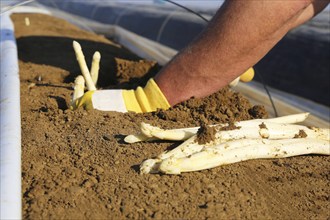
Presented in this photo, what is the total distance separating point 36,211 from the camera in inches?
39.9

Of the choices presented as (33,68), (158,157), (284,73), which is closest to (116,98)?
(158,157)

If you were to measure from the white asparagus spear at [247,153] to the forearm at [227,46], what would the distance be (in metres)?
0.38

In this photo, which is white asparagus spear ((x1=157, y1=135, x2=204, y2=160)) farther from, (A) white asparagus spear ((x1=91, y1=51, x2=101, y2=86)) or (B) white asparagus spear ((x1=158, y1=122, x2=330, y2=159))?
(A) white asparagus spear ((x1=91, y1=51, x2=101, y2=86))

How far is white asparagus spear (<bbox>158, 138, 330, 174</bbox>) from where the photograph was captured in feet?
3.84

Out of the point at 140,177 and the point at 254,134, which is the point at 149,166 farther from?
the point at 254,134

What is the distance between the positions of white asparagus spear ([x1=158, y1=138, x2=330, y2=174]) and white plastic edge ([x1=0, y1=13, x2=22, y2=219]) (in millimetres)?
380

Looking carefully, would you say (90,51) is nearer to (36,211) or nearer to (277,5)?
(277,5)

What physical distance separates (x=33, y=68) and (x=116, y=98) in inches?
39.3

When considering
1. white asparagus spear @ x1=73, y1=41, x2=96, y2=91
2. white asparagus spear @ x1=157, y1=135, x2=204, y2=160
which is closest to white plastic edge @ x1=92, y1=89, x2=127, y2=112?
white asparagus spear @ x1=73, y1=41, x2=96, y2=91

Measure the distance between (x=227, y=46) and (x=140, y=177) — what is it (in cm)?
66

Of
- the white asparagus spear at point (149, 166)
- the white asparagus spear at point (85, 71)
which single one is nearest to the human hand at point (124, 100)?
the white asparagus spear at point (85, 71)

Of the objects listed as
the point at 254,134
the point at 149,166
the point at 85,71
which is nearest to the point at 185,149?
the point at 149,166

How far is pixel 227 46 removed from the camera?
158 cm

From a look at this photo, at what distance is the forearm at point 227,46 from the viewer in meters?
1.52
